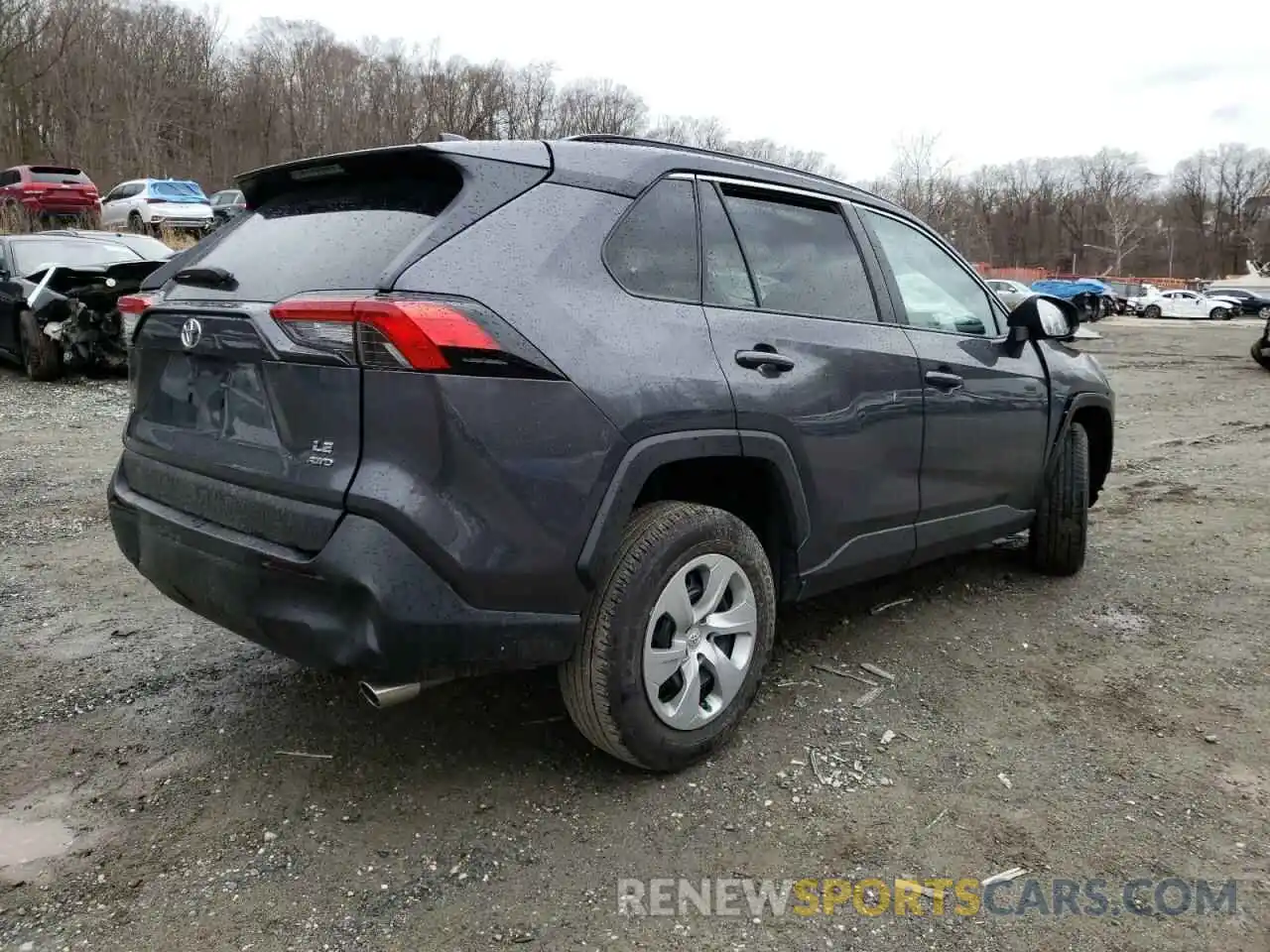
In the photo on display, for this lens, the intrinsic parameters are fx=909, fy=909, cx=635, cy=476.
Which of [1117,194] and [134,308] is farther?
[1117,194]

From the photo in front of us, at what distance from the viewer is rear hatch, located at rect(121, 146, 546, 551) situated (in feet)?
7.06

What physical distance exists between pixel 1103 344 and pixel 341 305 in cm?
2618

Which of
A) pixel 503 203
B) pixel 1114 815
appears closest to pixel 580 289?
pixel 503 203

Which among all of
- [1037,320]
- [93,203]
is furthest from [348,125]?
[1037,320]

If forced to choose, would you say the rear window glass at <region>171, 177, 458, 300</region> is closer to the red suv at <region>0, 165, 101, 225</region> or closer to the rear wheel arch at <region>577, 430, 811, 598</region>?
the rear wheel arch at <region>577, 430, 811, 598</region>

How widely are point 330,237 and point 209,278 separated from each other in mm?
397

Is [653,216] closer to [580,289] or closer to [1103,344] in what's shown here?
[580,289]

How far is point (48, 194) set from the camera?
2347 centimetres

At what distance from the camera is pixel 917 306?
3551 mm

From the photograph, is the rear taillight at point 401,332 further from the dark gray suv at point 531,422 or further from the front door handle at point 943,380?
the front door handle at point 943,380

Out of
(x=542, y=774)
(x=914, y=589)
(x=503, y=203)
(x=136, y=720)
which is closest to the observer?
(x=503, y=203)

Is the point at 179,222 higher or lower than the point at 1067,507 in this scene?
higher

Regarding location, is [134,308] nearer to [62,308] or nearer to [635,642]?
[635,642]

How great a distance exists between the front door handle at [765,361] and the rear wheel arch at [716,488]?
0.68 ft
